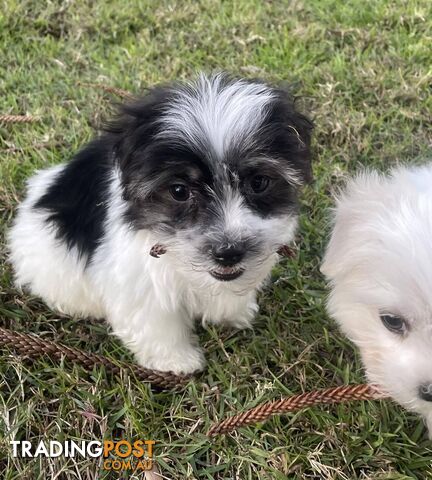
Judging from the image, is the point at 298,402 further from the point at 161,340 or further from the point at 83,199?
the point at 83,199

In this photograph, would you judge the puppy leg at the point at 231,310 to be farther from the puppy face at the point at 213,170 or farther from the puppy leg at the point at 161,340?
the puppy face at the point at 213,170

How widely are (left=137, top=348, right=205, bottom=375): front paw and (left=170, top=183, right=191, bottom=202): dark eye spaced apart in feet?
3.00

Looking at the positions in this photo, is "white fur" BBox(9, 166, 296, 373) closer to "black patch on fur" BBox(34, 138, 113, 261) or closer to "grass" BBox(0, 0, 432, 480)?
"black patch on fur" BBox(34, 138, 113, 261)

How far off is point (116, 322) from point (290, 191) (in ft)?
3.41

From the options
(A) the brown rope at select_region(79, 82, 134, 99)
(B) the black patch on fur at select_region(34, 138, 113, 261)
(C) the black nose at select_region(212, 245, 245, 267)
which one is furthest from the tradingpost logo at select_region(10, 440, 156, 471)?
(A) the brown rope at select_region(79, 82, 134, 99)

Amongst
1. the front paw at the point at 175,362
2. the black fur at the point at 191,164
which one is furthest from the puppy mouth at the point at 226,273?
the front paw at the point at 175,362

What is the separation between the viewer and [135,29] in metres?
4.57

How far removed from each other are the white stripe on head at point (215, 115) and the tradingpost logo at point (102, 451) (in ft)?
4.43

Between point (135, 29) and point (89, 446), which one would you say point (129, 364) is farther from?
point (135, 29)

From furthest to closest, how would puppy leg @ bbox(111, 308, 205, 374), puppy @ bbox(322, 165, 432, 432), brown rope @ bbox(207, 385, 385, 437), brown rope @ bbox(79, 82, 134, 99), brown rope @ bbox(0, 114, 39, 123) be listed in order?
brown rope @ bbox(79, 82, 134, 99) < brown rope @ bbox(0, 114, 39, 123) < puppy leg @ bbox(111, 308, 205, 374) < brown rope @ bbox(207, 385, 385, 437) < puppy @ bbox(322, 165, 432, 432)

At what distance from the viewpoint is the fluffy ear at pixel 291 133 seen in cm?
198

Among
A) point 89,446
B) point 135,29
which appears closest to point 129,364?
point 89,446

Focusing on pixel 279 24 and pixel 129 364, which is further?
pixel 279 24

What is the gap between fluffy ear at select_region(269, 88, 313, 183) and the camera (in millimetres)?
1982
